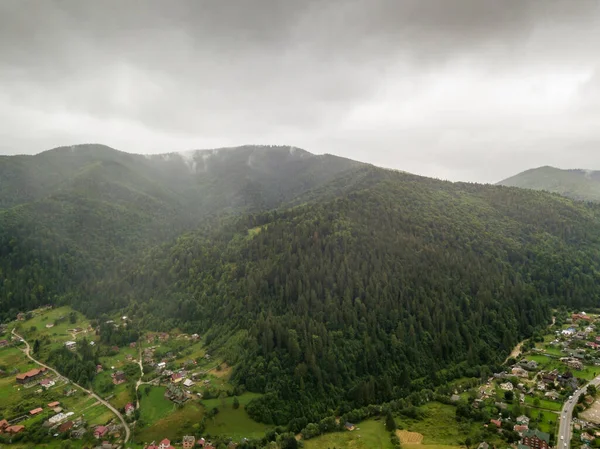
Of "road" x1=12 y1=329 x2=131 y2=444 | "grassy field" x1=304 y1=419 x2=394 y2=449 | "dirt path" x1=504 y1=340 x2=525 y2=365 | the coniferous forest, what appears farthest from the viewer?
"dirt path" x1=504 y1=340 x2=525 y2=365

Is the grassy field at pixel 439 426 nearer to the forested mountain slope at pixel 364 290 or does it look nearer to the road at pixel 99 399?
the forested mountain slope at pixel 364 290

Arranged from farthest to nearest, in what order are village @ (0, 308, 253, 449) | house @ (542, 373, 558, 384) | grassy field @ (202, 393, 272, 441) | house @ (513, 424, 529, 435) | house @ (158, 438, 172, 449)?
house @ (542, 373, 558, 384) → grassy field @ (202, 393, 272, 441) → village @ (0, 308, 253, 449) → house @ (158, 438, 172, 449) → house @ (513, 424, 529, 435)

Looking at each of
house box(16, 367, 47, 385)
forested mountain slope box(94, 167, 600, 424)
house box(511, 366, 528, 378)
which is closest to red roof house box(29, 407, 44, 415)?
house box(16, 367, 47, 385)

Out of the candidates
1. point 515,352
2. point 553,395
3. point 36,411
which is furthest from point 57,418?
point 515,352

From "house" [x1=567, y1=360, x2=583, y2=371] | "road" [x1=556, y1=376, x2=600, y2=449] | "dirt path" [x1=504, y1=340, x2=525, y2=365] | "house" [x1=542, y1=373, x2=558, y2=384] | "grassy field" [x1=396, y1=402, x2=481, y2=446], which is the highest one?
"house" [x1=567, y1=360, x2=583, y2=371]

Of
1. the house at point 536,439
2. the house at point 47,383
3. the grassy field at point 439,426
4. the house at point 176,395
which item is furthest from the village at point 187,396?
the grassy field at point 439,426

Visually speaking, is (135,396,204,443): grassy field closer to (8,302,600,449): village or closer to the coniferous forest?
(8,302,600,449): village
